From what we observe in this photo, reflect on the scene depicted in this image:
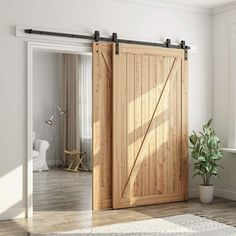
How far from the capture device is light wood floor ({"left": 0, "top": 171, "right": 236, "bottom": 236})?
4828 mm

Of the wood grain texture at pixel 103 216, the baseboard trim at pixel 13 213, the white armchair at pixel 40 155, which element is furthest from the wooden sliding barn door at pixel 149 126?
the white armchair at pixel 40 155

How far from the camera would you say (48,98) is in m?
10.6

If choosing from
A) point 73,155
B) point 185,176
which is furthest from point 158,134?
point 73,155

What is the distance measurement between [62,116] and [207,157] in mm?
5293

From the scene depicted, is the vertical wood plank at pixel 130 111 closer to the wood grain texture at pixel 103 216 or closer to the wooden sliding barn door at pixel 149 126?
the wooden sliding barn door at pixel 149 126

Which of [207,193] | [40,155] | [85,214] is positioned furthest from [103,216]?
[40,155]

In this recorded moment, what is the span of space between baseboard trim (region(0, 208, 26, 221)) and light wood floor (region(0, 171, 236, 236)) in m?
0.10

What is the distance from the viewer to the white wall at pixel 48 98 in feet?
34.3

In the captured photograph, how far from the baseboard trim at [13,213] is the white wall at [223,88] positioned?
3.12 metres

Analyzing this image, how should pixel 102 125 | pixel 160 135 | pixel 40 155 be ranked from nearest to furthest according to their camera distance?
pixel 102 125 < pixel 160 135 < pixel 40 155

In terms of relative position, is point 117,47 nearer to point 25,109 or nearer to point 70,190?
point 25,109

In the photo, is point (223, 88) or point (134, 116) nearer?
point (134, 116)

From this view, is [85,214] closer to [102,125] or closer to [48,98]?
[102,125]

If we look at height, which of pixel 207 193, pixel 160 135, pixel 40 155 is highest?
pixel 160 135
